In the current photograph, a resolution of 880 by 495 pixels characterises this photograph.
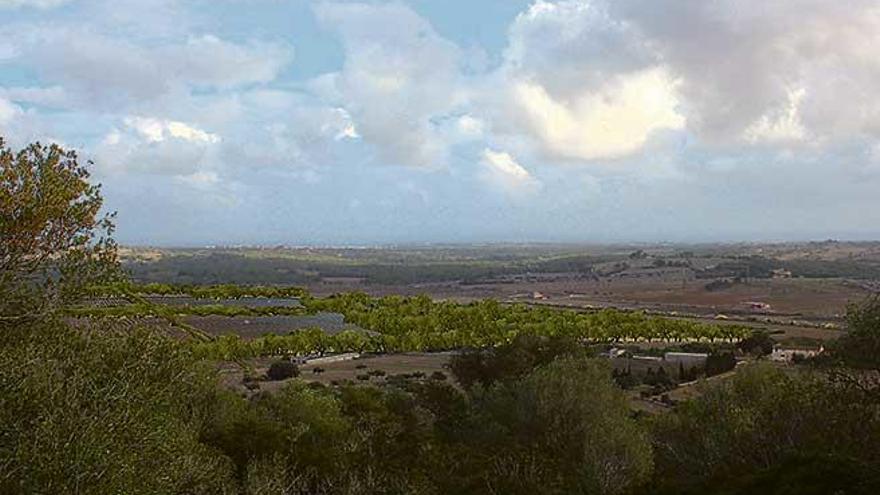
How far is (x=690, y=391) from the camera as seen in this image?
6756 cm

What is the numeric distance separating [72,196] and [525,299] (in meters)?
178

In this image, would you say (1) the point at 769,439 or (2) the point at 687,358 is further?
(2) the point at 687,358

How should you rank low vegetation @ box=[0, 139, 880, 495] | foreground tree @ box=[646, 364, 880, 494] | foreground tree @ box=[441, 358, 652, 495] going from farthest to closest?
foreground tree @ box=[441, 358, 652, 495]
foreground tree @ box=[646, 364, 880, 494]
low vegetation @ box=[0, 139, 880, 495]

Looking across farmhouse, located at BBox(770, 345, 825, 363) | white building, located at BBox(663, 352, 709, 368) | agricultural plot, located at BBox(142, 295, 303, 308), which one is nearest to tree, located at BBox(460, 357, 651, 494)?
white building, located at BBox(663, 352, 709, 368)

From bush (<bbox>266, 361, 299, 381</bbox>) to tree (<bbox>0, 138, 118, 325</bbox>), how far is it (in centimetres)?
6126

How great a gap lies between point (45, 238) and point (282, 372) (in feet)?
208

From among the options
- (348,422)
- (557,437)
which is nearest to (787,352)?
(557,437)

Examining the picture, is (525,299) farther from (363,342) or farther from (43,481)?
(43,481)

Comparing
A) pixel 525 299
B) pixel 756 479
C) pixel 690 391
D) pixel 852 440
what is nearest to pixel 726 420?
pixel 852 440

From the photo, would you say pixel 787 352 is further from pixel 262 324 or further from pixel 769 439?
pixel 262 324

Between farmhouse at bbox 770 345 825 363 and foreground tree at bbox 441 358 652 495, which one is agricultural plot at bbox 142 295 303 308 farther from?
foreground tree at bbox 441 358 652 495

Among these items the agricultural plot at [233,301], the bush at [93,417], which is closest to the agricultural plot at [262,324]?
the agricultural plot at [233,301]

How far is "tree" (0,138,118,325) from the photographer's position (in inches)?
750

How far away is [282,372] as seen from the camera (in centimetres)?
8156
